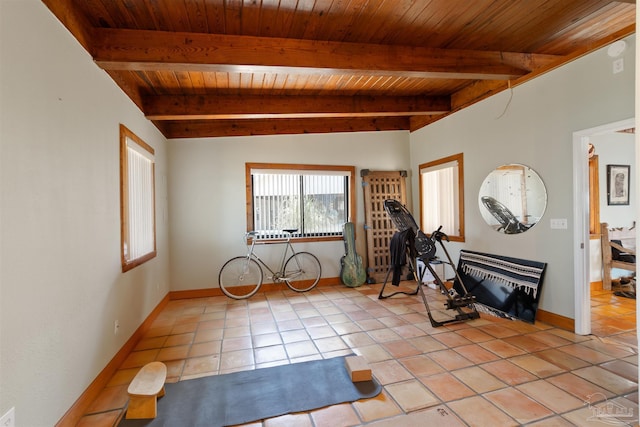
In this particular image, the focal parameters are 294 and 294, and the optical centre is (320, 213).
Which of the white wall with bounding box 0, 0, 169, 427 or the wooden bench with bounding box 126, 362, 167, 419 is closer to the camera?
the white wall with bounding box 0, 0, 169, 427

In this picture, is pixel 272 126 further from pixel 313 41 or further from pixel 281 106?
pixel 313 41

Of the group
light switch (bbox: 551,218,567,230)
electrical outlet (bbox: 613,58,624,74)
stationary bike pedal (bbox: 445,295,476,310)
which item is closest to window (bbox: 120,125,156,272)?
stationary bike pedal (bbox: 445,295,476,310)

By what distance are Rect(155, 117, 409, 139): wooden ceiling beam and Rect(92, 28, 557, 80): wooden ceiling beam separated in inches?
74.0

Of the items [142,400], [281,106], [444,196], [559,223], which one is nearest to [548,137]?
[559,223]

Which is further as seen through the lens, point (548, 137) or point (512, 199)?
point (512, 199)

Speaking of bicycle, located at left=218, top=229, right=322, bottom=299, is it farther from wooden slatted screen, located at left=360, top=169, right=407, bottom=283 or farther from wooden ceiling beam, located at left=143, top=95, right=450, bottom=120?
wooden ceiling beam, located at left=143, top=95, right=450, bottom=120

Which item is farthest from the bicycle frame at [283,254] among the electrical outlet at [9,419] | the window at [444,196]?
the electrical outlet at [9,419]

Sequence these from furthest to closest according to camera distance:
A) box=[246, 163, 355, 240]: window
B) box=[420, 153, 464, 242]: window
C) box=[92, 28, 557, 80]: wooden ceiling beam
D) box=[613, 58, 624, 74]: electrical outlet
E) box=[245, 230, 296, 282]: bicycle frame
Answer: box=[246, 163, 355, 240]: window < box=[245, 230, 296, 282]: bicycle frame < box=[420, 153, 464, 242]: window < box=[613, 58, 624, 74]: electrical outlet < box=[92, 28, 557, 80]: wooden ceiling beam

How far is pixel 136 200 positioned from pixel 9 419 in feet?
7.60

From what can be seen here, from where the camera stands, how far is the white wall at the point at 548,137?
276 centimetres

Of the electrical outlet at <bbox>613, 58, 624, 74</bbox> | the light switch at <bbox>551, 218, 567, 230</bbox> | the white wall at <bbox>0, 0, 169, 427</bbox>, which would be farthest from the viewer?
the light switch at <bbox>551, 218, 567, 230</bbox>

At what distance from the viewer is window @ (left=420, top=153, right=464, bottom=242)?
4.55 m

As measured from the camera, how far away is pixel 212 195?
15.8 ft

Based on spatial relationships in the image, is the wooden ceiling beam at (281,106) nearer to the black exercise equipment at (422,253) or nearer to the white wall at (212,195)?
the white wall at (212,195)
